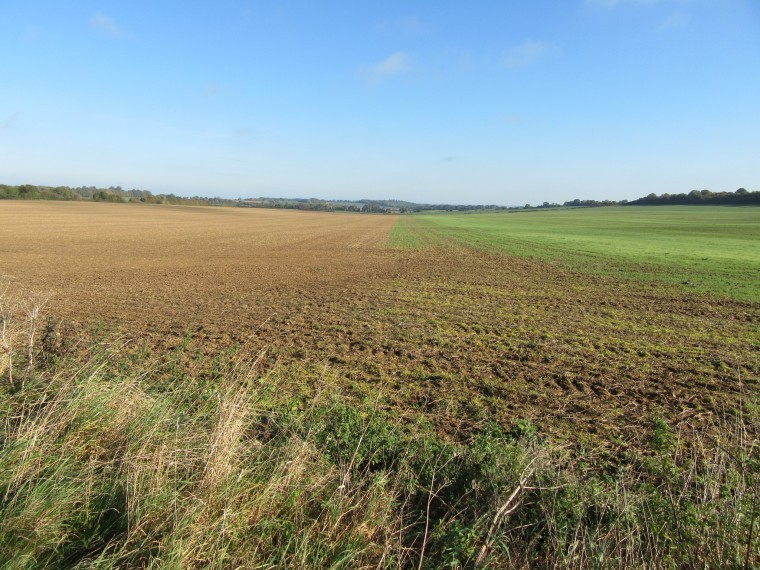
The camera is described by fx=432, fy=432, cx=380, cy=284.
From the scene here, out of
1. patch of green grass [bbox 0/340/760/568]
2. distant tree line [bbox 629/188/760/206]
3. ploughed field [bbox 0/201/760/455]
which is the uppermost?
distant tree line [bbox 629/188/760/206]

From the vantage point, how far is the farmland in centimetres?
691

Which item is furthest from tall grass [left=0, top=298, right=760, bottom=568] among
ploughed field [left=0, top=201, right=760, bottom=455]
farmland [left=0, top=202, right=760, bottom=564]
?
ploughed field [left=0, top=201, right=760, bottom=455]

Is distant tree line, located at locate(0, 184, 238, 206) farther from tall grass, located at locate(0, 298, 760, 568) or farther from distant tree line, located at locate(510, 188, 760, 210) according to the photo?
distant tree line, located at locate(510, 188, 760, 210)

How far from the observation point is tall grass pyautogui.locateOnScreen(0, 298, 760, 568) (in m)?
3.18

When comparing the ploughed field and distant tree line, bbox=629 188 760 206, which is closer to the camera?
the ploughed field

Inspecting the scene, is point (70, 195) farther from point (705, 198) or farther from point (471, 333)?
point (705, 198)

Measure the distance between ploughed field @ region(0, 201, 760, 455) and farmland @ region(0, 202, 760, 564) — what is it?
0.05 m

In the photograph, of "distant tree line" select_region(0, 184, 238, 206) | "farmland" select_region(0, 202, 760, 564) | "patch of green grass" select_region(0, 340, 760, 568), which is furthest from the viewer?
"distant tree line" select_region(0, 184, 238, 206)

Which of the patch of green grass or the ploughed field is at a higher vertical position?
the patch of green grass

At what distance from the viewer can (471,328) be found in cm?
1216

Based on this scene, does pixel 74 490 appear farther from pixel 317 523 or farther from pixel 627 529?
pixel 627 529

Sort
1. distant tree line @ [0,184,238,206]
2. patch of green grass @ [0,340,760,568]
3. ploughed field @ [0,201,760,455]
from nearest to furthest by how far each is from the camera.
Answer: patch of green grass @ [0,340,760,568]
ploughed field @ [0,201,760,455]
distant tree line @ [0,184,238,206]

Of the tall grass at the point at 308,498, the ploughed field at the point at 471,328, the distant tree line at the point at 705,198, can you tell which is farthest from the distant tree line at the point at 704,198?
the tall grass at the point at 308,498

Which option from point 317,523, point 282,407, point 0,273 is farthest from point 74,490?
point 0,273
